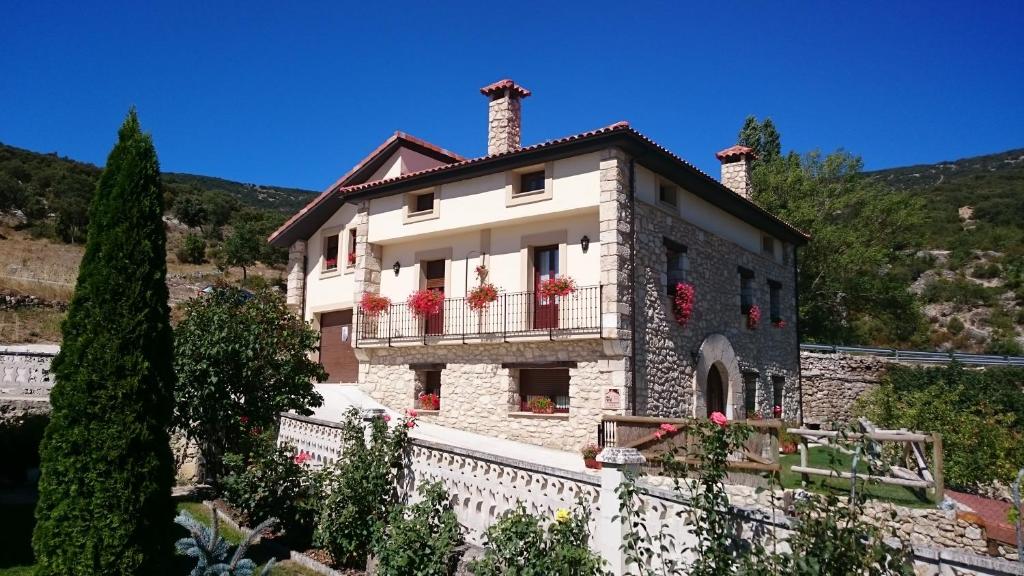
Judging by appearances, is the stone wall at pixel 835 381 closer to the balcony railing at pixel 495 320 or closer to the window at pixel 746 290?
the window at pixel 746 290

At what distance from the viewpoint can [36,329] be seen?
882 inches

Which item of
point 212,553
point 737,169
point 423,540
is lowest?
point 212,553

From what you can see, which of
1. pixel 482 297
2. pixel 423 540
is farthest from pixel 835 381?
pixel 423 540

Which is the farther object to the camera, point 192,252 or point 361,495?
point 192,252

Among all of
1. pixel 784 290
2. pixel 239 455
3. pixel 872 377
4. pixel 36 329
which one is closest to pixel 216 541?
pixel 239 455

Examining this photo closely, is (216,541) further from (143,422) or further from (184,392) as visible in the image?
(184,392)

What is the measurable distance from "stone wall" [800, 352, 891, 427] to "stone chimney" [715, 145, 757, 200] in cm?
697

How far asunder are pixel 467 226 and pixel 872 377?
15629 millimetres

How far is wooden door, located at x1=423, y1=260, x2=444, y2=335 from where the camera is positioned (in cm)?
1625

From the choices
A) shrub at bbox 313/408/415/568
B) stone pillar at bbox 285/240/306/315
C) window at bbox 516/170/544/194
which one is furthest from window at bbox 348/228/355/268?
shrub at bbox 313/408/415/568

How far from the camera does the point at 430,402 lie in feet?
52.5

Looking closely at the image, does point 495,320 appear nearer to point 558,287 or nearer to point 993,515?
point 558,287

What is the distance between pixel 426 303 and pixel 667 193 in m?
6.13

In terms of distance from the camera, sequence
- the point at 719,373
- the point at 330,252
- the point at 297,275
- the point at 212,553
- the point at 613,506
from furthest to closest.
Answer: the point at 297,275 < the point at 330,252 < the point at 719,373 < the point at 212,553 < the point at 613,506
